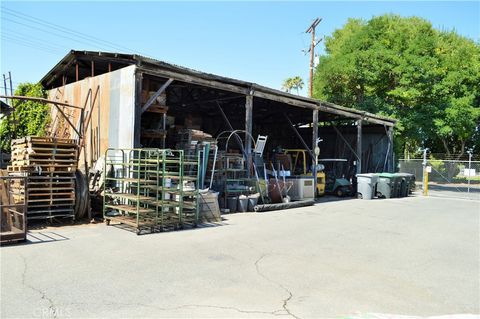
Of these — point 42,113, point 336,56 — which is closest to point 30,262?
point 42,113

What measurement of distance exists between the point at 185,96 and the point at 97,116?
7.57 m

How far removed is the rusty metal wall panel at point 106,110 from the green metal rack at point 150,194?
0.70 meters

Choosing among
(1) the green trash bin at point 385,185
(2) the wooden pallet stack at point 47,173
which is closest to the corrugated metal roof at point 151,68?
(2) the wooden pallet stack at point 47,173

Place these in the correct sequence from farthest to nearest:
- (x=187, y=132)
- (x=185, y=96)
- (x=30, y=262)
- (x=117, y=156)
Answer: (x=185, y=96) → (x=187, y=132) → (x=117, y=156) → (x=30, y=262)

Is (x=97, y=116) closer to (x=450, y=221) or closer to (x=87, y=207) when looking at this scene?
(x=87, y=207)

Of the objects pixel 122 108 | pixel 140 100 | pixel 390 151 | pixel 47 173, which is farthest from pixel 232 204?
pixel 390 151

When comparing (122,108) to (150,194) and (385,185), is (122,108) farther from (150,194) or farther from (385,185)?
(385,185)

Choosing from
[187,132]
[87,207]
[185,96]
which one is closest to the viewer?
[87,207]

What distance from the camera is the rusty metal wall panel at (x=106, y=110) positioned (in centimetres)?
1163

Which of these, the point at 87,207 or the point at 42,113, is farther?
the point at 42,113

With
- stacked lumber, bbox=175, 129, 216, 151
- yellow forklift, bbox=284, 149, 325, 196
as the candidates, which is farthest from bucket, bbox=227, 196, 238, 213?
yellow forklift, bbox=284, 149, 325, 196

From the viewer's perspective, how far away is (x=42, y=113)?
1644cm

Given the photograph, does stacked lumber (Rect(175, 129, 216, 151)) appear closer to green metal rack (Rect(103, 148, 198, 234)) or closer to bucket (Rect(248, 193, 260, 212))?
bucket (Rect(248, 193, 260, 212))

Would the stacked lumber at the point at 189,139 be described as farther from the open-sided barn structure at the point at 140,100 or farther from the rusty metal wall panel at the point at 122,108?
the rusty metal wall panel at the point at 122,108
